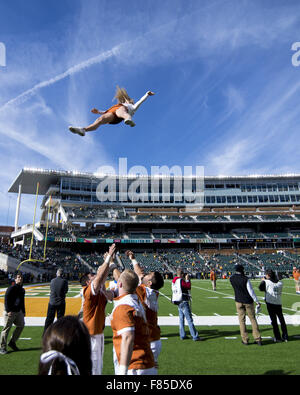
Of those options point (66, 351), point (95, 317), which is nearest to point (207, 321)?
point (95, 317)

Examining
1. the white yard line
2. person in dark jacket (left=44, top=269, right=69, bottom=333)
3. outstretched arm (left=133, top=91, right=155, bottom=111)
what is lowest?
the white yard line

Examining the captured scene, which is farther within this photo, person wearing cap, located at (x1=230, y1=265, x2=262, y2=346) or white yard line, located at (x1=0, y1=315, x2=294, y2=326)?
white yard line, located at (x1=0, y1=315, x2=294, y2=326)

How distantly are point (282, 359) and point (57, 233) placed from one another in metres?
43.1

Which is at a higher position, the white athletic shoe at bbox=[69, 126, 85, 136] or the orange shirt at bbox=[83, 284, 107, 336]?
the white athletic shoe at bbox=[69, 126, 85, 136]

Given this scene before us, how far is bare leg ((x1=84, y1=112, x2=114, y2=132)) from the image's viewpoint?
14.6ft

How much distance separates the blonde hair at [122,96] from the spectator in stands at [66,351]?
4050mm

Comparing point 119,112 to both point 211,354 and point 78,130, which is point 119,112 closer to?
point 78,130

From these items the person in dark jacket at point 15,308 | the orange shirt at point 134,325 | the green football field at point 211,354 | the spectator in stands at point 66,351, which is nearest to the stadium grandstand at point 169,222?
the green football field at point 211,354

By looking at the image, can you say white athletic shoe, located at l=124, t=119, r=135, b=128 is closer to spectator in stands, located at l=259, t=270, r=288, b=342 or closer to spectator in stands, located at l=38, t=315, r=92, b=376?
spectator in stands, located at l=38, t=315, r=92, b=376

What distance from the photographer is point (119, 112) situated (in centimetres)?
438

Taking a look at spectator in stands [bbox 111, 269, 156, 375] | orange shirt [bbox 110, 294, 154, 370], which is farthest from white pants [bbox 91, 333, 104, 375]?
orange shirt [bbox 110, 294, 154, 370]

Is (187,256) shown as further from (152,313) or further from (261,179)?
(152,313)
